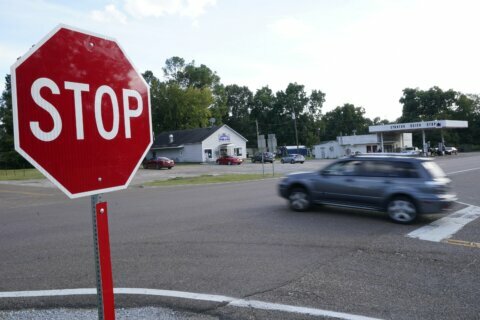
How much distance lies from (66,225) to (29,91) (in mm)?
8601

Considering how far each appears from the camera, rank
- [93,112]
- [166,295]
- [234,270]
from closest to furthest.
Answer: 1. [93,112]
2. [166,295]
3. [234,270]

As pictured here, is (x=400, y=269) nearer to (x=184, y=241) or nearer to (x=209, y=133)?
(x=184, y=241)

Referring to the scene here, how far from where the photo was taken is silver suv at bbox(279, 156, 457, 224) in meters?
8.71

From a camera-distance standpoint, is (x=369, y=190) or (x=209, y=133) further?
(x=209, y=133)

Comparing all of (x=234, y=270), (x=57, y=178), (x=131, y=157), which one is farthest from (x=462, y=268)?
(x=57, y=178)

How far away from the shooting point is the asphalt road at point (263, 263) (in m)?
4.35

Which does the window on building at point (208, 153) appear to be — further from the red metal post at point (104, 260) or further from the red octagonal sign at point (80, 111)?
the red metal post at point (104, 260)

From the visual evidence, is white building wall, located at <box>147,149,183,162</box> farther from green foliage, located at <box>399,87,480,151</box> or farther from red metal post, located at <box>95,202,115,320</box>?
red metal post, located at <box>95,202,115,320</box>

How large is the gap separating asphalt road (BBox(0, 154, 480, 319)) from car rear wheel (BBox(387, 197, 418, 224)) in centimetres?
28

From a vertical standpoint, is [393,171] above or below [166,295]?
above

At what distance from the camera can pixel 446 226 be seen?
8.38m

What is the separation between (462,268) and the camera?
5.53 meters

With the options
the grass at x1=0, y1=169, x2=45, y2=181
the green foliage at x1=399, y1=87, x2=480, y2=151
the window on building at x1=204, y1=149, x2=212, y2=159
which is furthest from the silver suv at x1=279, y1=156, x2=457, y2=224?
the green foliage at x1=399, y1=87, x2=480, y2=151

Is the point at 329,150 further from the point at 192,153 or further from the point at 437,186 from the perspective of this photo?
the point at 437,186
